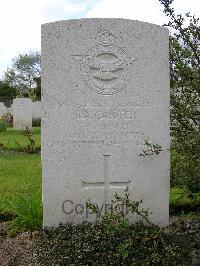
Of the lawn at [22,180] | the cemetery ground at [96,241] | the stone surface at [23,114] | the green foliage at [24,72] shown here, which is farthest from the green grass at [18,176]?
the green foliage at [24,72]

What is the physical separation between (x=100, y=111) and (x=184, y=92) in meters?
0.87

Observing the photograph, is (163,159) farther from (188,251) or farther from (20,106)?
(20,106)

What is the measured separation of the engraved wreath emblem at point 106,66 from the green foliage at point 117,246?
1052 millimetres

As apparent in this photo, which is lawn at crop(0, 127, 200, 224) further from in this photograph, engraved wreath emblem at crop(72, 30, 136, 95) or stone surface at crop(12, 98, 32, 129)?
stone surface at crop(12, 98, 32, 129)

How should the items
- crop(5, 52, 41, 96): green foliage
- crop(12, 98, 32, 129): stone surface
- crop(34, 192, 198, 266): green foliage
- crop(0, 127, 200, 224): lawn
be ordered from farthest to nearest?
crop(5, 52, 41, 96): green foliage → crop(12, 98, 32, 129): stone surface → crop(0, 127, 200, 224): lawn → crop(34, 192, 198, 266): green foliage

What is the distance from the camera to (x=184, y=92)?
15.2 ft

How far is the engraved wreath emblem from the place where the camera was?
169 inches

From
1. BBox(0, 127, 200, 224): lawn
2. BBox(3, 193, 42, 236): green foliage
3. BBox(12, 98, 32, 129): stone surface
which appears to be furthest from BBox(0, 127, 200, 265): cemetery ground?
BBox(12, 98, 32, 129): stone surface

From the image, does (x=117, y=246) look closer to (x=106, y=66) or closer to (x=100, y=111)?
(x=100, y=111)

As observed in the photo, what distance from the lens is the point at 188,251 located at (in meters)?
3.65

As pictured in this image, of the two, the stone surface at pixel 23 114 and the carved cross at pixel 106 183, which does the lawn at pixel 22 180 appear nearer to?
the carved cross at pixel 106 183

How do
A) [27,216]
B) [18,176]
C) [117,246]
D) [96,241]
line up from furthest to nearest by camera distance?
[18,176] < [27,216] < [96,241] < [117,246]

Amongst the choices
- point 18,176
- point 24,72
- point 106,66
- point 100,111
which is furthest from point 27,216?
point 24,72

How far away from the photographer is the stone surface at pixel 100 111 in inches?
169
